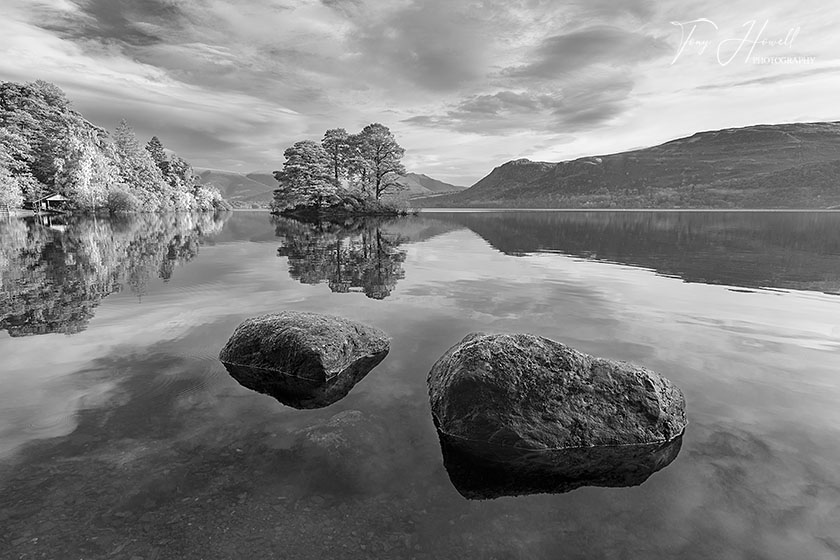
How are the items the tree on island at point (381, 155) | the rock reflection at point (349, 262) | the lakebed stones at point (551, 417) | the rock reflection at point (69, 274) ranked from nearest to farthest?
the lakebed stones at point (551, 417), the rock reflection at point (69, 274), the rock reflection at point (349, 262), the tree on island at point (381, 155)

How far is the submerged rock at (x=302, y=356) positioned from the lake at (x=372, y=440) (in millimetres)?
450

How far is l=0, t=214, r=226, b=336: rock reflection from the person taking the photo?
1452 cm

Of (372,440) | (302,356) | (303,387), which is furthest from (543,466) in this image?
(302,356)

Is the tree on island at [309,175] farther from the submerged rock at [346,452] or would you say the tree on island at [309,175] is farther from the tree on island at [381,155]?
the submerged rock at [346,452]

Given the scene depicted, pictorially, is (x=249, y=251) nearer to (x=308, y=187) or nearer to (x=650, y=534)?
(x=650, y=534)

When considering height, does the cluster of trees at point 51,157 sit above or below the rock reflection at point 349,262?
above

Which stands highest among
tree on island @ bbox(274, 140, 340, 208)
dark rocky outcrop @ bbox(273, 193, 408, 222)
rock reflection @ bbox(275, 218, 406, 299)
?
tree on island @ bbox(274, 140, 340, 208)

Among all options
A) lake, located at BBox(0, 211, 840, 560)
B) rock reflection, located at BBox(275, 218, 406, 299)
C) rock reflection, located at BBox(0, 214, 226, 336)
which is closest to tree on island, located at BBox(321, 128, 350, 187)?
rock reflection, located at BBox(275, 218, 406, 299)

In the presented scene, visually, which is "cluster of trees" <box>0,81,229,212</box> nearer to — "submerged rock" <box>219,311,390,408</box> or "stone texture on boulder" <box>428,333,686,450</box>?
"submerged rock" <box>219,311,390,408</box>

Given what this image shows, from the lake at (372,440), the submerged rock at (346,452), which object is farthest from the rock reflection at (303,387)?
the submerged rock at (346,452)

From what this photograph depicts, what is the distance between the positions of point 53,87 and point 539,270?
116 meters

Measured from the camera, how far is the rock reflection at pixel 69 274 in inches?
572

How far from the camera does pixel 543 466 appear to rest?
281 inches

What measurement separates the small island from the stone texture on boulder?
7462 cm
